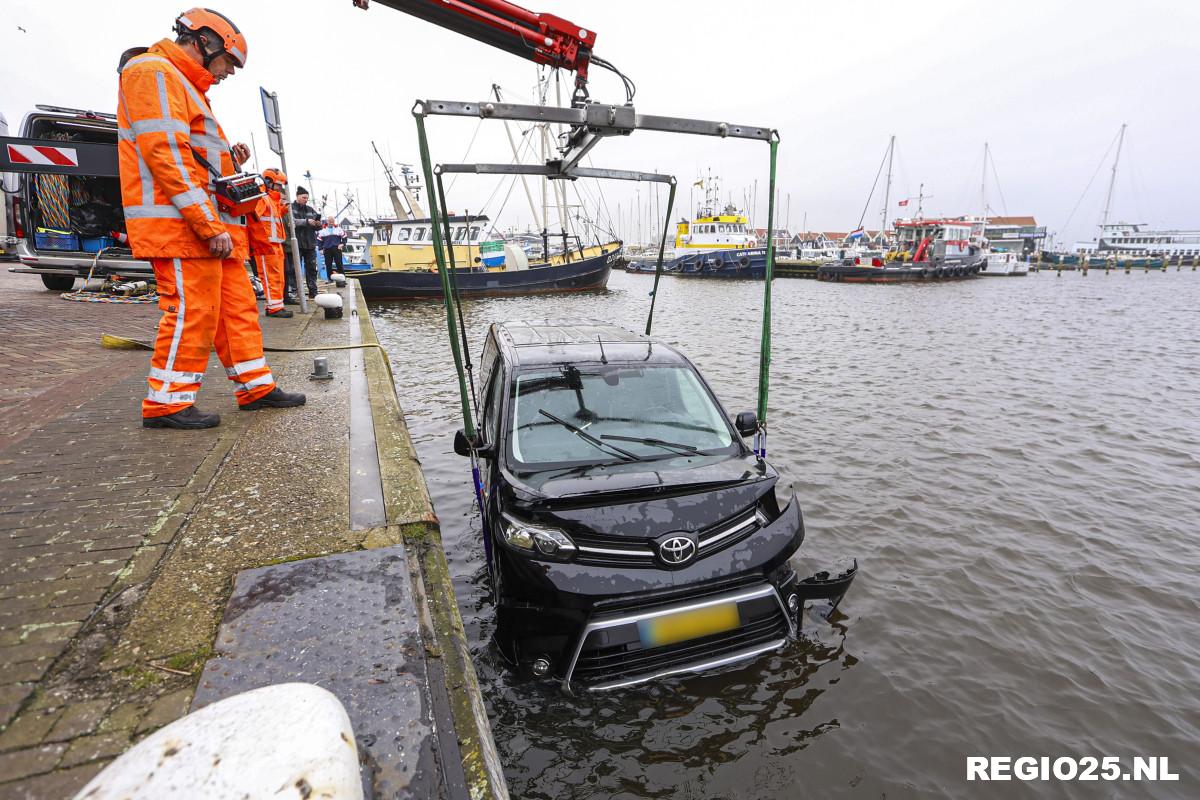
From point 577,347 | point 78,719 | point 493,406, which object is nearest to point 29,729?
point 78,719

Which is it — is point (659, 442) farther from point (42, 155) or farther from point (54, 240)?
point (54, 240)

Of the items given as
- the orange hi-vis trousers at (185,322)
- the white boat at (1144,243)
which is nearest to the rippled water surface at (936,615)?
the orange hi-vis trousers at (185,322)

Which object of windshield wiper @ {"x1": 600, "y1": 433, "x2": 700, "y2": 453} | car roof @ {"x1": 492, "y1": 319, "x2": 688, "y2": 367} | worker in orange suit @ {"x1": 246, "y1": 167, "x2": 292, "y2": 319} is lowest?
windshield wiper @ {"x1": 600, "y1": 433, "x2": 700, "y2": 453}

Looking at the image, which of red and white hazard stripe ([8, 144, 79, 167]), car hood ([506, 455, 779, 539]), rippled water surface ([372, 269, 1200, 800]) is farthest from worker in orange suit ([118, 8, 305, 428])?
red and white hazard stripe ([8, 144, 79, 167])

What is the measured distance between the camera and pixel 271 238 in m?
7.79

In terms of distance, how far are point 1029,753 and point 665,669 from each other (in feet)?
6.08

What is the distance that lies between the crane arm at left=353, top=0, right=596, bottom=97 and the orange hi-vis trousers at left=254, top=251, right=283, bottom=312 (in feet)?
14.3

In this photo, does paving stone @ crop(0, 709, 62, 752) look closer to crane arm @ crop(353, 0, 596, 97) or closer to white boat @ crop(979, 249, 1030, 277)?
crane arm @ crop(353, 0, 596, 97)

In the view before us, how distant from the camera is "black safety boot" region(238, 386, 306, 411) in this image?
4.33 m

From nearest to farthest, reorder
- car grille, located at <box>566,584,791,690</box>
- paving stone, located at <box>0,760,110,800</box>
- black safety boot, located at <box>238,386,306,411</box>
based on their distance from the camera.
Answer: paving stone, located at <box>0,760,110,800</box>, car grille, located at <box>566,584,791,690</box>, black safety boot, located at <box>238,386,306,411</box>

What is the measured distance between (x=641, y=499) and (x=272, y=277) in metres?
8.55

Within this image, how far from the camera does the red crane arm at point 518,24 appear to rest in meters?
5.45

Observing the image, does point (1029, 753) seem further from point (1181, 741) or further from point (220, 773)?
point (220, 773)

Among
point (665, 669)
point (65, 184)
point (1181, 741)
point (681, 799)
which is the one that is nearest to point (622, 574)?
point (665, 669)
